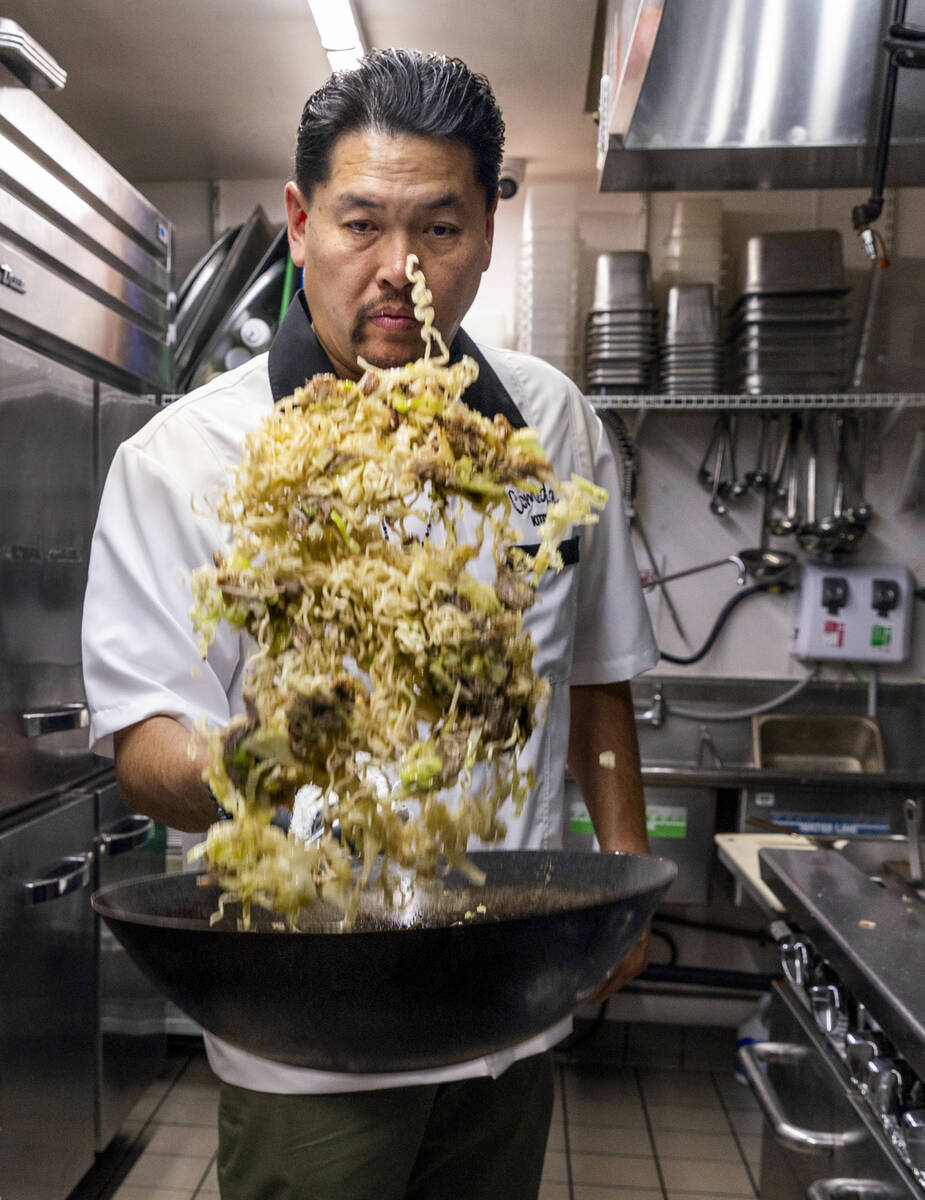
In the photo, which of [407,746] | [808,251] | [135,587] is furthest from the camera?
[808,251]

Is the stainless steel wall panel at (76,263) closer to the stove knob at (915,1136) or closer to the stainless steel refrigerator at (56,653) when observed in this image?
the stainless steel refrigerator at (56,653)

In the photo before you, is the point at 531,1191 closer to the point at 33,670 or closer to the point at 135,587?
the point at 135,587

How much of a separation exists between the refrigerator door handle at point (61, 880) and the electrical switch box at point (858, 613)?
2.41 metres

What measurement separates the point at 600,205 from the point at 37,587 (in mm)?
2564

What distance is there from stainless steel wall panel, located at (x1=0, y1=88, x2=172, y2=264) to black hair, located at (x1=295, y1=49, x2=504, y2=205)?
1346 mm

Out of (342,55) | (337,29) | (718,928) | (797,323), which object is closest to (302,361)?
(337,29)

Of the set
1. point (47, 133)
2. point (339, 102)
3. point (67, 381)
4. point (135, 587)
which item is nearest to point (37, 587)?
point (67, 381)

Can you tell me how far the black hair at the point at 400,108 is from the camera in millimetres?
1169

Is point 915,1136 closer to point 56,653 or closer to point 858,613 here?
point 56,653

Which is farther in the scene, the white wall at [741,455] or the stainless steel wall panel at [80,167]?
the white wall at [741,455]

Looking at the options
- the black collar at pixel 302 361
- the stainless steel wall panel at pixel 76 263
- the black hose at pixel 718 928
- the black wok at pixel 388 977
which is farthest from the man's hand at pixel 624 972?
the black hose at pixel 718 928

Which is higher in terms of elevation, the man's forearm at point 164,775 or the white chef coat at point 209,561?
the white chef coat at point 209,561

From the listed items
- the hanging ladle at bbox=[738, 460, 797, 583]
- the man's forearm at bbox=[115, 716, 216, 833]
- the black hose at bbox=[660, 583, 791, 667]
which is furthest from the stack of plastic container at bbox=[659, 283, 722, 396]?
the man's forearm at bbox=[115, 716, 216, 833]

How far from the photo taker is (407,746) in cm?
74
